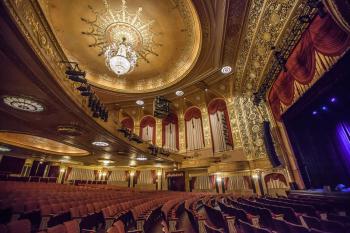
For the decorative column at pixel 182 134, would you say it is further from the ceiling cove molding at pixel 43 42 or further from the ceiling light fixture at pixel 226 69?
the ceiling cove molding at pixel 43 42

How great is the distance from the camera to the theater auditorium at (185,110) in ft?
9.66

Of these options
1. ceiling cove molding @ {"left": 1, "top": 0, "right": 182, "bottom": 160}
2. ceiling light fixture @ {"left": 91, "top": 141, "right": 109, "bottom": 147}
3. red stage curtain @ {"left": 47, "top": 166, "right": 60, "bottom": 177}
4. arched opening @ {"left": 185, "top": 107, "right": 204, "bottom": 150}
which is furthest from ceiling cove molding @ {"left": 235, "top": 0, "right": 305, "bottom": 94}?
red stage curtain @ {"left": 47, "top": 166, "right": 60, "bottom": 177}

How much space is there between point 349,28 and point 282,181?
20.5 feet

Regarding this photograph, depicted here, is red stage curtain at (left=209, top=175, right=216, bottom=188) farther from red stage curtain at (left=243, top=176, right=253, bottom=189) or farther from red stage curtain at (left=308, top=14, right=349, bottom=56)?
red stage curtain at (left=308, top=14, right=349, bottom=56)

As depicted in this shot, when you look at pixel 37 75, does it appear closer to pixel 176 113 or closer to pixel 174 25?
pixel 174 25

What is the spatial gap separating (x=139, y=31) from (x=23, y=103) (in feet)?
17.5

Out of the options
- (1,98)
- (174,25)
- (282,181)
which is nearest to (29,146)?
(1,98)

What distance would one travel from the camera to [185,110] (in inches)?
478

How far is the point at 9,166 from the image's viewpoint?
1016cm

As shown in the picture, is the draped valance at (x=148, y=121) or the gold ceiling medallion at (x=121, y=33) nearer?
the gold ceiling medallion at (x=121, y=33)

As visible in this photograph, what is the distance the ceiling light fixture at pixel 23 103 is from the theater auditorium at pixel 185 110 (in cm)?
5

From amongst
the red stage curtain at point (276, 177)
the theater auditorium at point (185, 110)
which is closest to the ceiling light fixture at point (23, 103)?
the theater auditorium at point (185, 110)

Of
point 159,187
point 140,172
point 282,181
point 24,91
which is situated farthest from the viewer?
point 140,172

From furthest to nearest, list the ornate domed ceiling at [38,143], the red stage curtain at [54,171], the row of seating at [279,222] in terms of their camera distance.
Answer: the red stage curtain at [54,171] < the ornate domed ceiling at [38,143] < the row of seating at [279,222]
